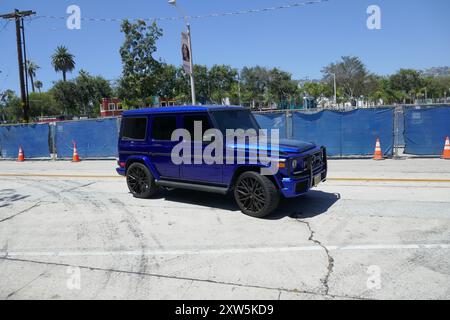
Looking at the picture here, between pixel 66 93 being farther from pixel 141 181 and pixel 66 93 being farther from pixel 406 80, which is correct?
pixel 141 181

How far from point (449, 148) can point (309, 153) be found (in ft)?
29.3

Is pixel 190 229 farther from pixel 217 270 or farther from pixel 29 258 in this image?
pixel 29 258

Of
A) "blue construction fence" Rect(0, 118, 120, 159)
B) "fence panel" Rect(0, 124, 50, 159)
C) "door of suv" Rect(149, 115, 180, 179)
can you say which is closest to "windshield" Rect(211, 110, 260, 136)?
"door of suv" Rect(149, 115, 180, 179)

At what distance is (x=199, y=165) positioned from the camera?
745 cm

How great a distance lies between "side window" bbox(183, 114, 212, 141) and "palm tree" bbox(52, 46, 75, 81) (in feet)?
309

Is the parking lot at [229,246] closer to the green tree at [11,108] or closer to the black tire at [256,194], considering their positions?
the black tire at [256,194]

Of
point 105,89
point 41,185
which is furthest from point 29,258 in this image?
point 105,89

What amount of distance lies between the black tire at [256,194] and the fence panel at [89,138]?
40.2ft

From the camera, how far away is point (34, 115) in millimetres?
95500

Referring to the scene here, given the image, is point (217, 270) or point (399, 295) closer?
point (399, 295)

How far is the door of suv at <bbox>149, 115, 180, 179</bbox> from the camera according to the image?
7.84 m

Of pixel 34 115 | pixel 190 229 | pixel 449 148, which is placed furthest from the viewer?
pixel 34 115

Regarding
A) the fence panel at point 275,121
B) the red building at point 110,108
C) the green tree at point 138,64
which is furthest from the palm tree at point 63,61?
the fence panel at point 275,121

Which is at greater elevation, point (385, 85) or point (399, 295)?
point (385, 85)
